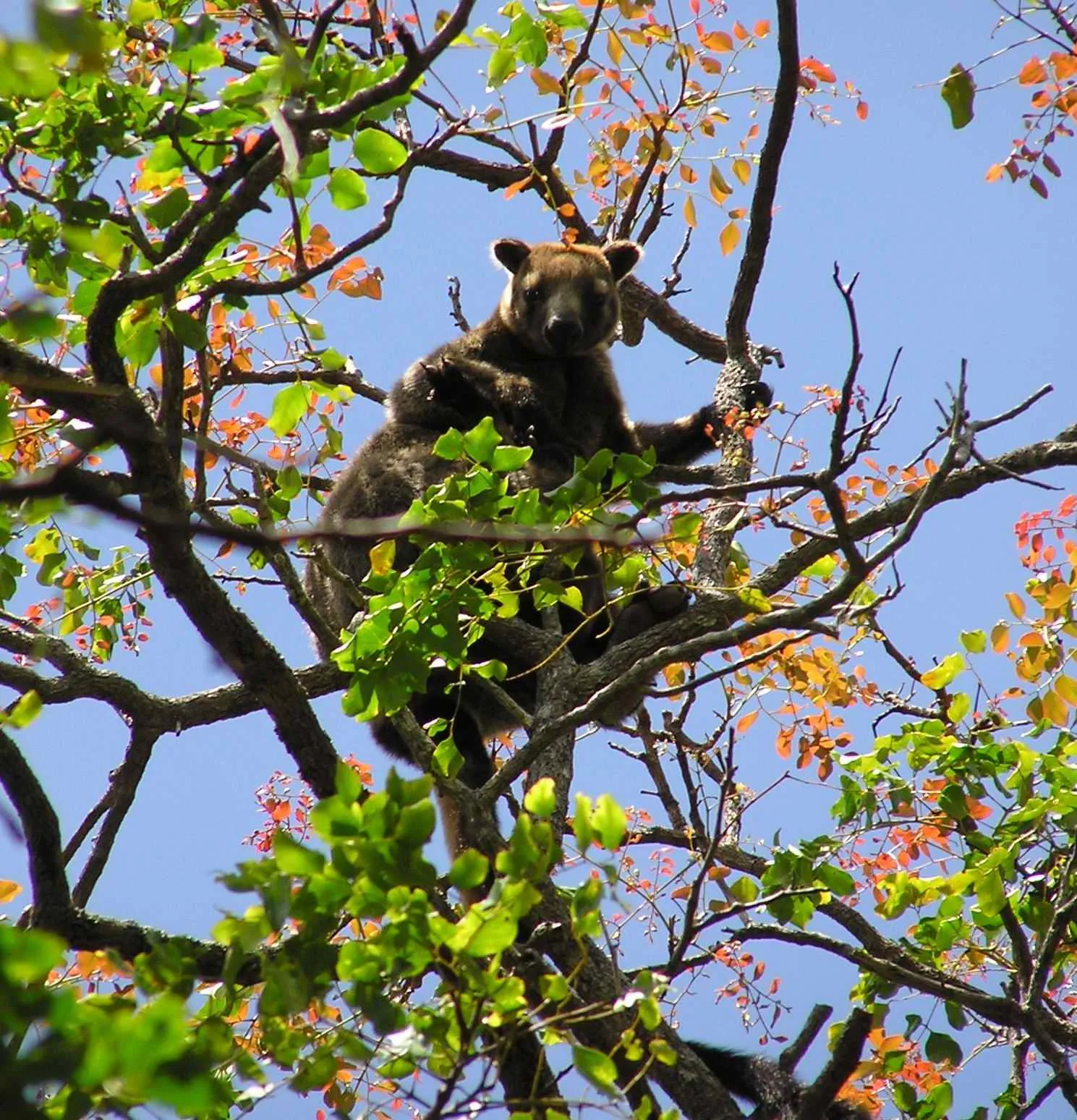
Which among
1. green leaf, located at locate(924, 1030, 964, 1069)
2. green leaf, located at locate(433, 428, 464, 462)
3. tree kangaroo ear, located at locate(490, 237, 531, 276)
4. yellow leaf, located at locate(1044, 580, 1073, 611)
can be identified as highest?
tree kangaroo ear, located at locate(490, 237, 531, 276)

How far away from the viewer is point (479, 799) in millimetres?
3869

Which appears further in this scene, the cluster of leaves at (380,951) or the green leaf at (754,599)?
the green leaf at (754,599)

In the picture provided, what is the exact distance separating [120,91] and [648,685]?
2332 millimetres

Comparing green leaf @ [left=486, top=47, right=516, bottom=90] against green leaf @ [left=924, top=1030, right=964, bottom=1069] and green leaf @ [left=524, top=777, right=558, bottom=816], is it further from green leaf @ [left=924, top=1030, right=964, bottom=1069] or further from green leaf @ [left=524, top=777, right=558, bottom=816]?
green leaf @ [left=924, top=1030, right=964, bottom=1069]

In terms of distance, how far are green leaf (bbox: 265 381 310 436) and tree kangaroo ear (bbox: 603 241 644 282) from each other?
3.73 m

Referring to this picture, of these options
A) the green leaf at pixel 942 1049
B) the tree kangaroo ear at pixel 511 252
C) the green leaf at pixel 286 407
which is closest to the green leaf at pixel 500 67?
the green leaf at pixel 286 407

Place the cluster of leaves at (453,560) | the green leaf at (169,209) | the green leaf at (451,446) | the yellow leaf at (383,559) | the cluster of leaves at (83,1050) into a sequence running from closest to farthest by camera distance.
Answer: the cluster of leaves at (83,1050), the green leaf at (169,209), the cluster of leaves at (453,560), the green leaf at (451,446), the yellow leaf at (383,559)

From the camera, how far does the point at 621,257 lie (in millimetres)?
7758

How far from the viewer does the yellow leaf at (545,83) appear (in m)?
5.48

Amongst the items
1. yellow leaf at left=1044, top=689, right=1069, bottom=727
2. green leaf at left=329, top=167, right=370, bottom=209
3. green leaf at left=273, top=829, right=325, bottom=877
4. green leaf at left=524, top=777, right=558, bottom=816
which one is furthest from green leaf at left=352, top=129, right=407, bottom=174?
yellow leaf at left=1044, top=689, right=1069, bottom=727

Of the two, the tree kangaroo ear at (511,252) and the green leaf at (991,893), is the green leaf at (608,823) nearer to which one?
the green leaf at (991,893)

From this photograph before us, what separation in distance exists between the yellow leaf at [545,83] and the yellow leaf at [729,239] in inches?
43.1

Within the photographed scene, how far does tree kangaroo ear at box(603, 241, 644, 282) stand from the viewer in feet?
25.1

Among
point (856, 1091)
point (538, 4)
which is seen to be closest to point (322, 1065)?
point (856, 1091)
